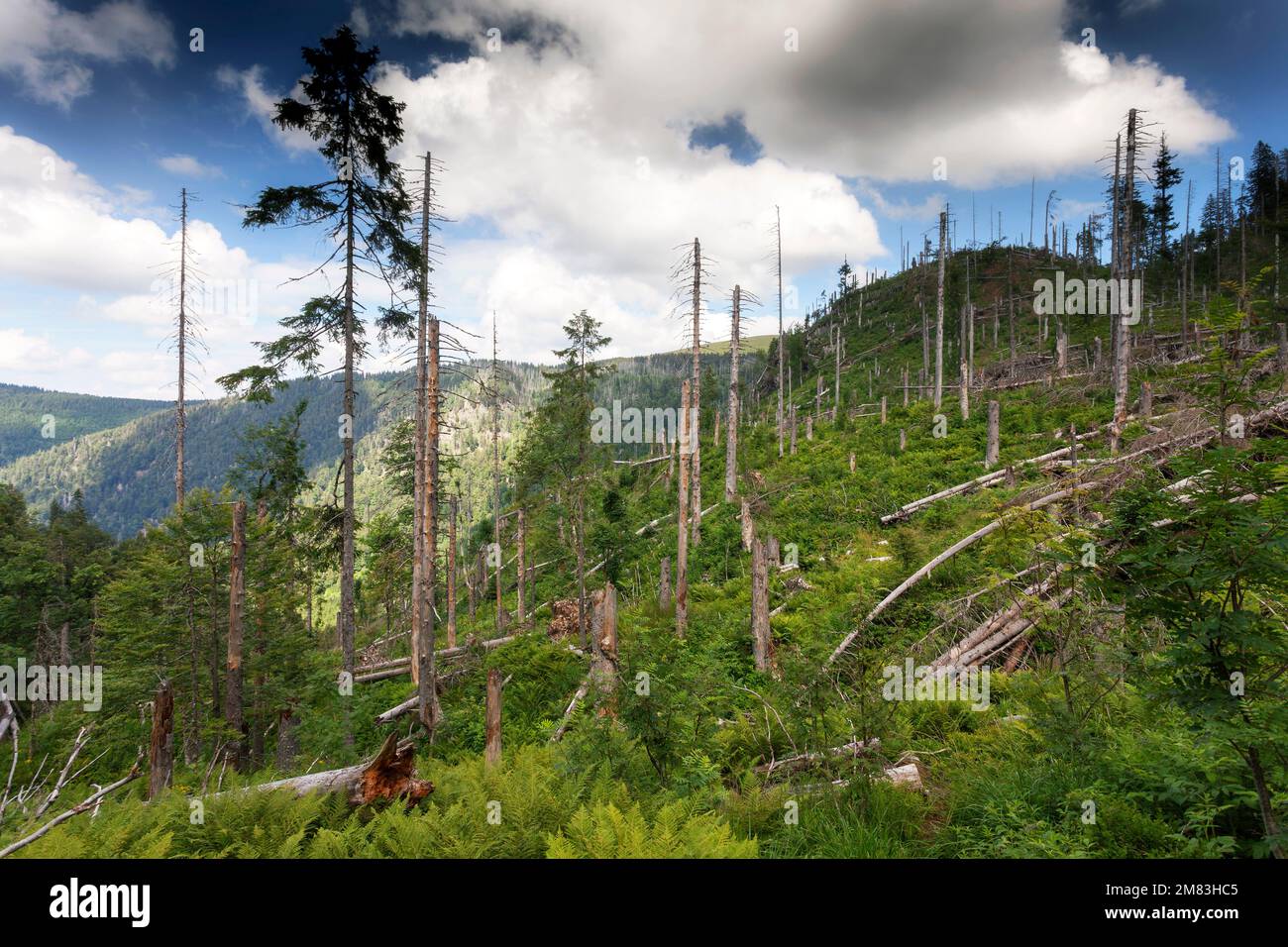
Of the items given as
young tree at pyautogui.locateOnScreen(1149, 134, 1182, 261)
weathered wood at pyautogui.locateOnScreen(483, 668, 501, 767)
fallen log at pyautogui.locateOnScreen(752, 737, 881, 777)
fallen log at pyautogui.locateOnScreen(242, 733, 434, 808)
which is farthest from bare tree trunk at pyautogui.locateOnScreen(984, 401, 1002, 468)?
young tree at pyautogui.locateOnScreen(1149, 134, 1182, 261)

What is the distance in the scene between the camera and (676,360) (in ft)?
538

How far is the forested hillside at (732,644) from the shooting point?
386cm

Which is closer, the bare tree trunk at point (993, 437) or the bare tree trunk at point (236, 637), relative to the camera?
the bare tree trunk at point (236, 637)

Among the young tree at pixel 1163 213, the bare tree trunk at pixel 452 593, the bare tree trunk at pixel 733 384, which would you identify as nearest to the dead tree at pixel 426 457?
the bare tree trunk at pixel 452 593

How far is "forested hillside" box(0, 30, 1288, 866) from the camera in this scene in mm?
3857

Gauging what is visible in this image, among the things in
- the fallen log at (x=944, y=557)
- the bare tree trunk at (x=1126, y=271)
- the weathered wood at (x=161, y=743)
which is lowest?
the weathered wood at (x=161, y=743)

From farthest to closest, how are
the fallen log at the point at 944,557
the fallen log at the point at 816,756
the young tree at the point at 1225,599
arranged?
the fallen log at the point at 944,557, the fallen log at the point at 816,756, the young tree at the point at 1225,599

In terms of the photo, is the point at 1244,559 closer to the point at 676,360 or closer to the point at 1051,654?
the point at 1051,654

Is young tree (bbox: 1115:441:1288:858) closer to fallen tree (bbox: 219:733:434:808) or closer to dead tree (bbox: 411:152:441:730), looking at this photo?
fallen tree (bbox: 219:733:434:808)

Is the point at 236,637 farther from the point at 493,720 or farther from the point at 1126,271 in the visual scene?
the point at 1126,271

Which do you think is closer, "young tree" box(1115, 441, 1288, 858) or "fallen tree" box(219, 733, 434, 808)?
"young tree" box(1115, 441, 1288, 858)

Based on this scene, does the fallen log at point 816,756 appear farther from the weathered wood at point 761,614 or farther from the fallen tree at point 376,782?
the fallen tree at point 376,782
